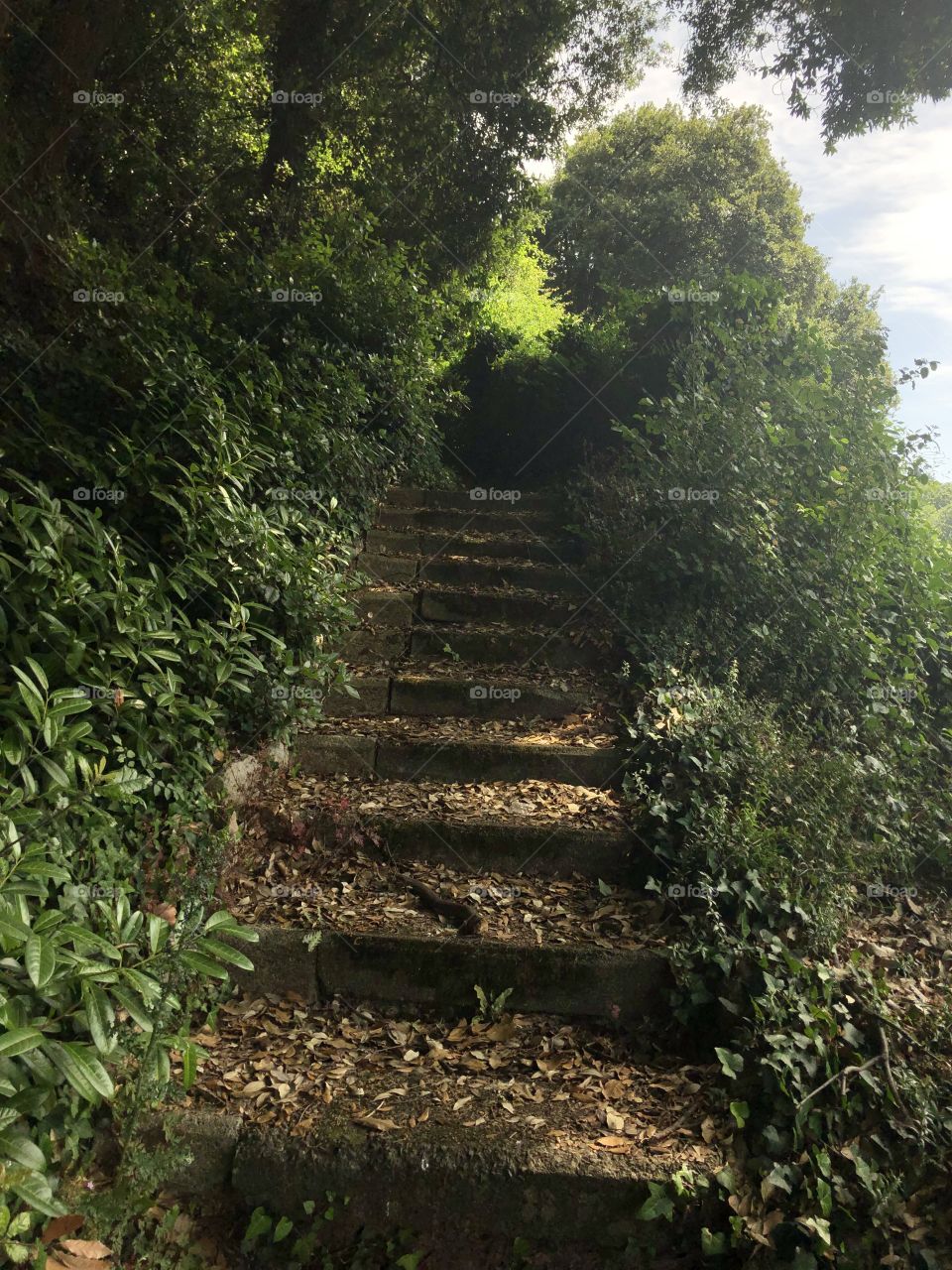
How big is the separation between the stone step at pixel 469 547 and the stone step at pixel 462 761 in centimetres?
265

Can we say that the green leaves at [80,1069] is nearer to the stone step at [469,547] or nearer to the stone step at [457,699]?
the stone step at [457,699]

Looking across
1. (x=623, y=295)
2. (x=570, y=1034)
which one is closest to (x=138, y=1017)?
(x=570, y=1034)

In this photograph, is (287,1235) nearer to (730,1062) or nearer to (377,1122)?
(377,1122)

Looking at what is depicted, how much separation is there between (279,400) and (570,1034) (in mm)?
4444

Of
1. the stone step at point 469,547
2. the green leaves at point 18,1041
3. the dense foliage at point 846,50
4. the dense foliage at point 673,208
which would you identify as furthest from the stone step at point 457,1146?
the dense foliage at point 673,208

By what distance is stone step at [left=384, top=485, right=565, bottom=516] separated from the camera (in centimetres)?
767

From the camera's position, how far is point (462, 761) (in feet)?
13.6

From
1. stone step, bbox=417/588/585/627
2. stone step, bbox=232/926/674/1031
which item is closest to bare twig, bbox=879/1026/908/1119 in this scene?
stone step, bbox=232/926/674/1031

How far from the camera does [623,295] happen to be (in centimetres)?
794

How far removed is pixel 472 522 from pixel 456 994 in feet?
16.2

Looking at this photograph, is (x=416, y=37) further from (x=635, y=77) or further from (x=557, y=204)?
(x=557, y=204)

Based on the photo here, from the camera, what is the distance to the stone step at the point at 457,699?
15.4 ft

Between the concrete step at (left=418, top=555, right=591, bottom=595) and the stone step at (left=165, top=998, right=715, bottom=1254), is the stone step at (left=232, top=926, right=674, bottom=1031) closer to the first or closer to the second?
the stone step at (left=165, top=998, right=715, bottom=1254)

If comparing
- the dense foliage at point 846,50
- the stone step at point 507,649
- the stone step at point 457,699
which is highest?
the dense foliage at point 846,50
